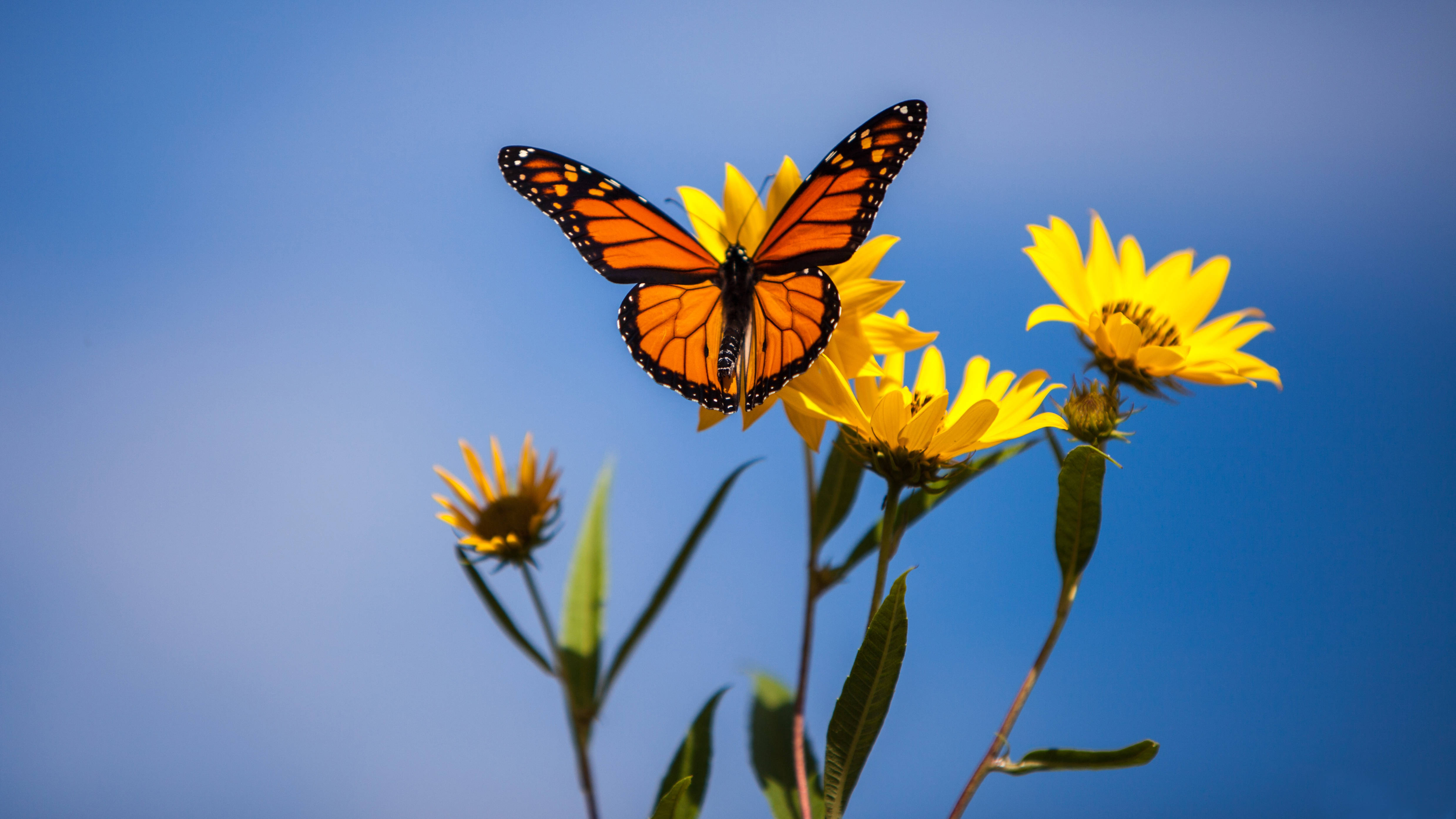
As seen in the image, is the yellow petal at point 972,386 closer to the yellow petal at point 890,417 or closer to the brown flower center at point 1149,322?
the yellow petal at point 890,417

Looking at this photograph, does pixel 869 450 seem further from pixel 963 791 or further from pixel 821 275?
pixel 963 791

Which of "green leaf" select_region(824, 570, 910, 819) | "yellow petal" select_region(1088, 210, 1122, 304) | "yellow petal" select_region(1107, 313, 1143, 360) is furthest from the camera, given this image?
"yellow petal" select_region(1088, 210, 1122, 304)

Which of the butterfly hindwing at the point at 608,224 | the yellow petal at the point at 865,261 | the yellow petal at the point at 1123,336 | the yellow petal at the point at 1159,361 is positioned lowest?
the yellow petal at the point at 1159,361

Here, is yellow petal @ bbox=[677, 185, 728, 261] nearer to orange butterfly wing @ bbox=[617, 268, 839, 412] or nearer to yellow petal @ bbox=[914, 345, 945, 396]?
orange butterfly wing @ bbox=[617, 268, 839, 412]

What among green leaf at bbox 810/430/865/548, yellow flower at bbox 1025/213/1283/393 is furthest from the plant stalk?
yellow flower at bbox 1025/213/1283/393

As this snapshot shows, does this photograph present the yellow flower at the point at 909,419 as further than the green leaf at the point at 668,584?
No

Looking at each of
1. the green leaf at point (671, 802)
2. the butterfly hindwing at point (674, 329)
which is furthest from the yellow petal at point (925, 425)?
the green leaf at point (671, 802)
